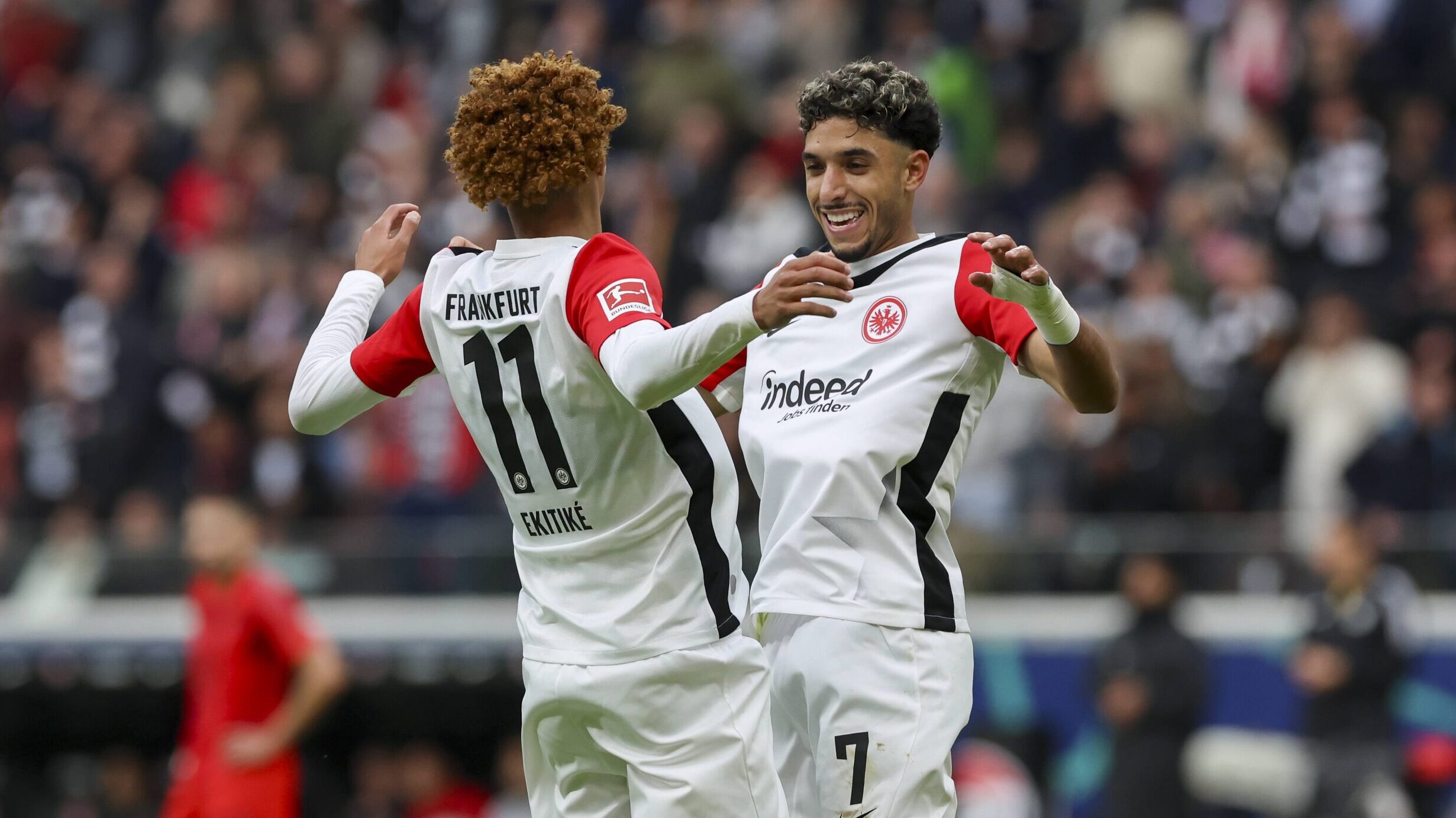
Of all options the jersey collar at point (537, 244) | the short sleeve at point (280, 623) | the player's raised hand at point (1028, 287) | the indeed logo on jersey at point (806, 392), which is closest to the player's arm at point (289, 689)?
the short sleeve at point (280, 623)

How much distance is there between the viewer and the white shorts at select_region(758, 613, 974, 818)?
188 inches

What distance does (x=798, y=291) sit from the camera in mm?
4098

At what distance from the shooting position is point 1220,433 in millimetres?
10945

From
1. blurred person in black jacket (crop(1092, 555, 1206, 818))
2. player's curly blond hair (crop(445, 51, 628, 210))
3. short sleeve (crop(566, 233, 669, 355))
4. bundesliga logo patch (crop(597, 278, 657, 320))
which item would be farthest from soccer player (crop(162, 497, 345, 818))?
bundesliga logo patch (crop(597, 278, 657, 320))

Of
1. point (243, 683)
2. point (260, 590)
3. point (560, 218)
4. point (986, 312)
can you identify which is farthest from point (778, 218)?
point (560, 218)

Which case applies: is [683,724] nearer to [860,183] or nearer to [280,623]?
[860,183]

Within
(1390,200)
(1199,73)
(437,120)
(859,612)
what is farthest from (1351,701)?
(437,120)

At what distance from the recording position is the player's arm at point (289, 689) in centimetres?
884

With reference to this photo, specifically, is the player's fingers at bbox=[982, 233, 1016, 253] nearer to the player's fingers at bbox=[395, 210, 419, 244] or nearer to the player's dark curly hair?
the player's dark curly hair

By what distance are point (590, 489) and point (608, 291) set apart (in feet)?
1.61

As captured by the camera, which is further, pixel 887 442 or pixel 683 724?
pixel 887 442

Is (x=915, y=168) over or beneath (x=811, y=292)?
over

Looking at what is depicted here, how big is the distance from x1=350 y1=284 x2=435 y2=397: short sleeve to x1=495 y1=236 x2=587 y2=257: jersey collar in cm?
29

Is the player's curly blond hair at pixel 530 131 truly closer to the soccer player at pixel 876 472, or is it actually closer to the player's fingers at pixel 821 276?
the soccer player at pixel 876 472
